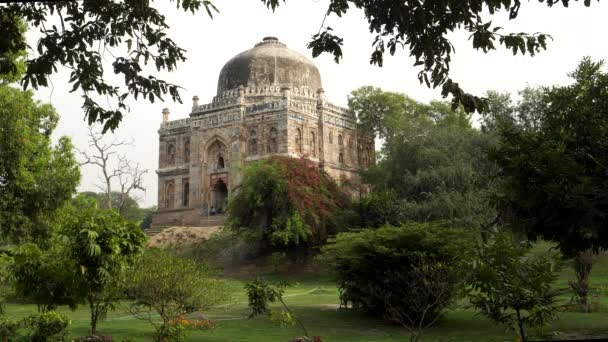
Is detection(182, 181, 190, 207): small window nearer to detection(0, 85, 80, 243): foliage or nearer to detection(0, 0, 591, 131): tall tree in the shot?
detection(0, 85, 80, 243): foliage

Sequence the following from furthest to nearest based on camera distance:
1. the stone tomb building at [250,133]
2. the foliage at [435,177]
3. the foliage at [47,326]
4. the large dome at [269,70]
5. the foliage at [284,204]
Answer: the large dome at [269,70] < the stone tomb building at [250,133] < the foliage at [284,204] < the foliage at [435,177] < the foliage at [47,326]

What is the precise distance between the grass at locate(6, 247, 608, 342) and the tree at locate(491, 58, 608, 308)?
4.20 ft

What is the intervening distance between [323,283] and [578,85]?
13.9 meters

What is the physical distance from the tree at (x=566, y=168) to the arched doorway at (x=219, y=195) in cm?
2397

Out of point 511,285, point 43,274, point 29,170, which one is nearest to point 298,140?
point 29,170

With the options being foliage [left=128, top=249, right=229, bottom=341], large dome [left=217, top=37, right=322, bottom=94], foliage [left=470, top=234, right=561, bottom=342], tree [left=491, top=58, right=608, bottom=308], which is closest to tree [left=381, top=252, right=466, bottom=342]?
tree [left=491, top=58, right=608, bottom=308]

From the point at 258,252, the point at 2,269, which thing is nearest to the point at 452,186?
the point at 258,252

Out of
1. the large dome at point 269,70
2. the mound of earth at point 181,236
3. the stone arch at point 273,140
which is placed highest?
the large dome at point 269,70

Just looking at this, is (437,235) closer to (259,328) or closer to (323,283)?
(259,328)

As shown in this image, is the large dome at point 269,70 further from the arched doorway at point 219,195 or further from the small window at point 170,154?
the arched doorway at point 219,195

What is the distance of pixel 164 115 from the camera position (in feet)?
115

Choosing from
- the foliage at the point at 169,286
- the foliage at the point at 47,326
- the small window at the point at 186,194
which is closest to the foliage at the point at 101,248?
the foliage at the point at 169,286

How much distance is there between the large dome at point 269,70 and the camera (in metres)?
33.0

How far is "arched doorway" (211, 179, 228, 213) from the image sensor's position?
32.0 meters
